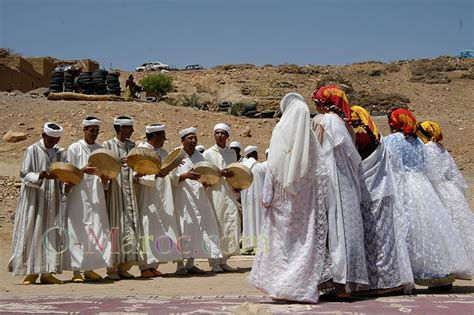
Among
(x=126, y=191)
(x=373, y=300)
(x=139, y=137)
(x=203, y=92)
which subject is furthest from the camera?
(x=203, y=92)

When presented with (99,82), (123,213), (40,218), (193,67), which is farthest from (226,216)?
(193,67)

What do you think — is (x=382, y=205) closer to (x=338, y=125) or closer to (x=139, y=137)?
(x=338, y=125)

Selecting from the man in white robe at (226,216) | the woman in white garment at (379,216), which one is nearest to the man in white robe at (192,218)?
the man in white robe at (226,216)

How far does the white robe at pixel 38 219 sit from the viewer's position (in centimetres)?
923

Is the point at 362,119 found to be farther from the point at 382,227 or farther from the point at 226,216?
the point at 226,216

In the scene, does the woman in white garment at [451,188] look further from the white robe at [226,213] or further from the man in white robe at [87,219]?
the man in white robe at [87,219]

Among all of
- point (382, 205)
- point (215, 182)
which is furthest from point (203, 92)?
point (382, 205)

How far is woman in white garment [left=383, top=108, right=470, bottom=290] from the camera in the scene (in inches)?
305

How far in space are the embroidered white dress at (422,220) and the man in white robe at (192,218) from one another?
9.32ft

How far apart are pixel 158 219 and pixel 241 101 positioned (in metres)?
28.2

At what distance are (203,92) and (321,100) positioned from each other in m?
37.8

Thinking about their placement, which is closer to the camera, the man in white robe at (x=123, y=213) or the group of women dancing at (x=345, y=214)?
the group of women dancing at (x=345, y=214)

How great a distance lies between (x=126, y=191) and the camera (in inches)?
390

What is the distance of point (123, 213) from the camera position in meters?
9.82
